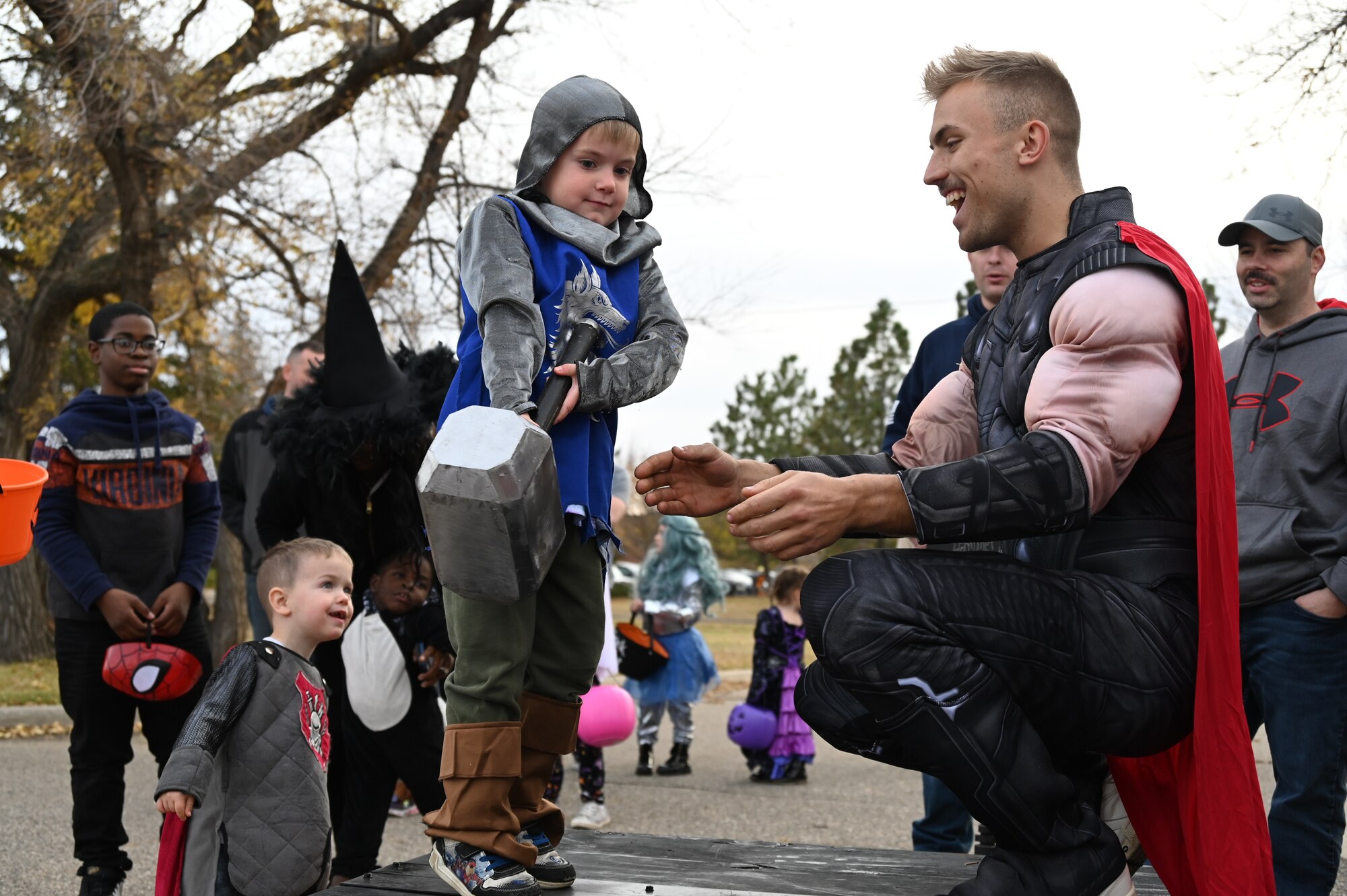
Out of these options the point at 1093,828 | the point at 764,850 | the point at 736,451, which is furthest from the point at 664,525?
the point at 736,451

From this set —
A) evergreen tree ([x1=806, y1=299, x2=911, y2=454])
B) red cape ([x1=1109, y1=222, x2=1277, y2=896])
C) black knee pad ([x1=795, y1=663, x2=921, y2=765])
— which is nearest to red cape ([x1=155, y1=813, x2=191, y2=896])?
black knee pad ([x1=795, y1=663, x2=921, y2=765])

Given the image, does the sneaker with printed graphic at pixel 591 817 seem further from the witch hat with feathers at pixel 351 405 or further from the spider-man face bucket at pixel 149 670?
the witch hat with feathers at pixel 351 405

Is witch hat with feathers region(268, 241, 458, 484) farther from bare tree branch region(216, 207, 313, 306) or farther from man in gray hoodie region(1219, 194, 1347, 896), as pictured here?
bare tree branch region(216, 207, 313, 306)

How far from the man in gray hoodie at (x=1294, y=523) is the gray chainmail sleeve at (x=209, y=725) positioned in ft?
9.44

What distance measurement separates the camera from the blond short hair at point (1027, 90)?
2.47 m

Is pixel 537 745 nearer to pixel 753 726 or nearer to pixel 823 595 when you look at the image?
pixel 823 595

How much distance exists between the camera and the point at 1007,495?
208 centimetres

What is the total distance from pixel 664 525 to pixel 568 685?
548cm

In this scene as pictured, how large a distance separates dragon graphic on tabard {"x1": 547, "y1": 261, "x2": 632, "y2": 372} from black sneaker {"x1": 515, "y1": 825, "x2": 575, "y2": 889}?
110 cm

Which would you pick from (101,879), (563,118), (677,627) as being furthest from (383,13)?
(563,118)

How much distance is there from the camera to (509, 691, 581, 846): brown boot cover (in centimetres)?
279

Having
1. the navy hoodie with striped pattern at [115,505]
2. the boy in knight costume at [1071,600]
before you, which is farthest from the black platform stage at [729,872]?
the navy hoodie with striped pattern at [115,505]

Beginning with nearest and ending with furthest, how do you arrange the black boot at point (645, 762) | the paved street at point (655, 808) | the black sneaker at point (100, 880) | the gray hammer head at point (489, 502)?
the gray hammer head at point (489, 502), the black sneaker at point (100, 880), the paved street at point (655, 808), the black boot at point (645, 762)

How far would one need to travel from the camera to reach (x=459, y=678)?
2674 mm
